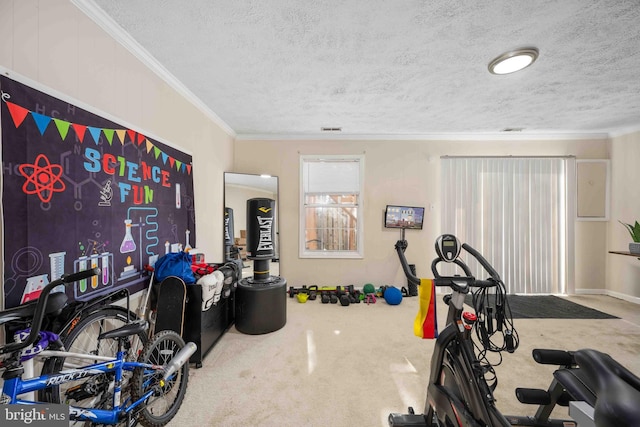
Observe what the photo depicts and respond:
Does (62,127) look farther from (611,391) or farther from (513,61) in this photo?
(513,61)

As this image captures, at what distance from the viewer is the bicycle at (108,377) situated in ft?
3.01

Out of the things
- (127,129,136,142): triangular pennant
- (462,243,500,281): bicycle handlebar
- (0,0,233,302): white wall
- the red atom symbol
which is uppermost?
(0,0,233,302): white wall

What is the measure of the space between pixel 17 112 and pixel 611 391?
2290 millimetres

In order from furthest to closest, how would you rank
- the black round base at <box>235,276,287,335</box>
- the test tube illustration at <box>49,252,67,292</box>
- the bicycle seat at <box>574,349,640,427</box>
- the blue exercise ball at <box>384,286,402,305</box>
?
1. the blue exercise ball at <box>384,286,402,305</box>
2. the black round base at <box>235,276,287,335</box>
3. the test tube illustration at <box>49,252,67,292</box>
4. the bicycle seat at <box>574,349,640,427</box>

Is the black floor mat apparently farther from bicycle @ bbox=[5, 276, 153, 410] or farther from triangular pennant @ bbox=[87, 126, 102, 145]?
triangular pennant @ bbox=[87, 126, 102, 145]

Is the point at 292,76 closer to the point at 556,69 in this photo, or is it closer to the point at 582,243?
the point at 556,69

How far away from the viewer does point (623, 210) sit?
150 inches

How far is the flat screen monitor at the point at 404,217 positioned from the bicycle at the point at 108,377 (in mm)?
3292

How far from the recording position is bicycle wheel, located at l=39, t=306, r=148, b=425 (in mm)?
1114

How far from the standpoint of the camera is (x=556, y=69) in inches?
86.2

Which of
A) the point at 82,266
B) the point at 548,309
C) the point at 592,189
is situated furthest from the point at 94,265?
the point at 592,189

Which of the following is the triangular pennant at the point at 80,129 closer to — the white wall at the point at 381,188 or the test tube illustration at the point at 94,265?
the test tube illustration at the point at 94,265

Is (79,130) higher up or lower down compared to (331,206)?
higher up

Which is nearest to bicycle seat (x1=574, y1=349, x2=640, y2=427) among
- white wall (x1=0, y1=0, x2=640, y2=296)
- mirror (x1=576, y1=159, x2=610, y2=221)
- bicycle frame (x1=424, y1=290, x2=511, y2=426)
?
bicycle frame (x1=424, y1=290, x2=511, y2=426)
